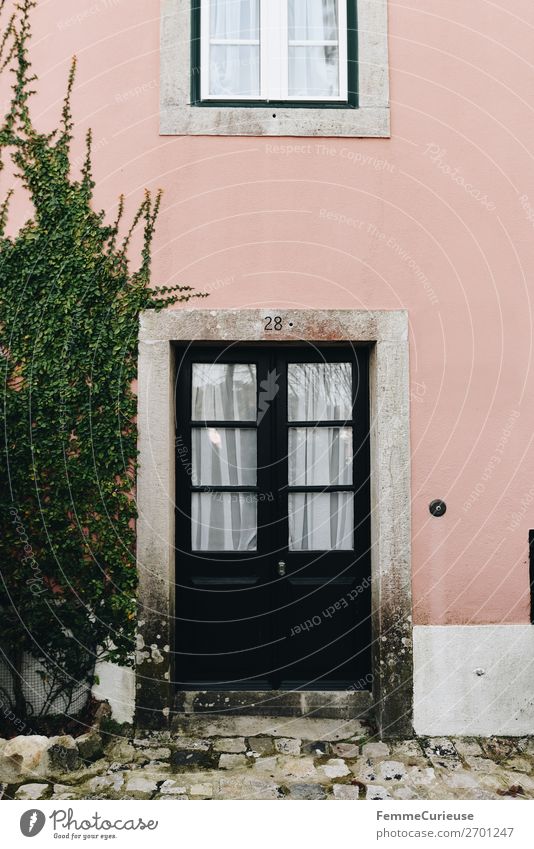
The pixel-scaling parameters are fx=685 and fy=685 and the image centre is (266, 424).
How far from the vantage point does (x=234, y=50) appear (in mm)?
4430

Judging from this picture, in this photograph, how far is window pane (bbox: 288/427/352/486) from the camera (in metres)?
4.49

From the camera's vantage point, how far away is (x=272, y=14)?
441cm

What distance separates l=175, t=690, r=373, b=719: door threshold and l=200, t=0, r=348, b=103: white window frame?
148 inches

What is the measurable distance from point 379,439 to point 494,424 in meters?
0.74

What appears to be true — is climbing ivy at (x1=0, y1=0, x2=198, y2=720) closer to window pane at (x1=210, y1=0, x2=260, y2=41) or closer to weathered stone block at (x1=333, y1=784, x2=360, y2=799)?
window pane at (x1=210, y1=0, x2=260, y2=41)

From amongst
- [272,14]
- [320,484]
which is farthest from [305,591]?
[272,14]

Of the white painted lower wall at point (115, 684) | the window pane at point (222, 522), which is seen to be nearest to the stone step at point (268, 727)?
the white painted lower wall at point (115, 684)

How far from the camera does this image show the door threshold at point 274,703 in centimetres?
430

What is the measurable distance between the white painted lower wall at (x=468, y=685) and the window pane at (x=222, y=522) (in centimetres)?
125

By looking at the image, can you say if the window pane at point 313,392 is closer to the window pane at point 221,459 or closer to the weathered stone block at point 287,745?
the window pane at point 221,459

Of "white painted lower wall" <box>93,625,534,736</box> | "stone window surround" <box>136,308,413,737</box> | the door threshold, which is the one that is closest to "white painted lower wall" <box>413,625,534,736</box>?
"white painted lower wall" <box>93,625,534,736</box>

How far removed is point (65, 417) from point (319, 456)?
64.1 inches

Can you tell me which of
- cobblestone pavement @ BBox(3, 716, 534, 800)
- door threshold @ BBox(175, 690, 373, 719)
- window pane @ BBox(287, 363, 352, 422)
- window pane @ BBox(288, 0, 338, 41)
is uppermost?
window pane @ BBox(288, 0, 338, 41)

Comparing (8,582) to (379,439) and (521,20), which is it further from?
(521,20)
